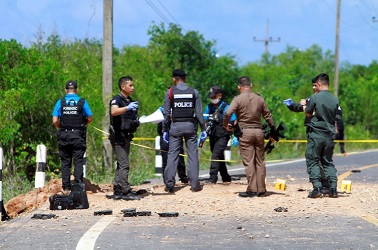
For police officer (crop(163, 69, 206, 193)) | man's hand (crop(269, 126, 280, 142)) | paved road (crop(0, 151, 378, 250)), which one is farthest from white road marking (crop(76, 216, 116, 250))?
man's hand (crop(269, 126, 280, 142))

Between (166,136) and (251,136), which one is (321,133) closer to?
(251,136)

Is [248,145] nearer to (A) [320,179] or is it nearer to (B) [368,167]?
(A) [320,179]

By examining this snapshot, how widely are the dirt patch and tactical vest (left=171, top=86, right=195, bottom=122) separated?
4.05 feet

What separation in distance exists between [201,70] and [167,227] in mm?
42042

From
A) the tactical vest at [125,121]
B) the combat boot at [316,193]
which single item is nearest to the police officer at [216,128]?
the tactical vest at [125,121]

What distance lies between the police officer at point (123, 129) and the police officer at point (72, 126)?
23.2 inches

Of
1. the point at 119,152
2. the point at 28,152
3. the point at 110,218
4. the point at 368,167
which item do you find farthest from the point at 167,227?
the point at 368,167

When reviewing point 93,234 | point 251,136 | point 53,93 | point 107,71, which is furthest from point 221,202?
point 107,71

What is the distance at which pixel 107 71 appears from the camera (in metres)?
22.0

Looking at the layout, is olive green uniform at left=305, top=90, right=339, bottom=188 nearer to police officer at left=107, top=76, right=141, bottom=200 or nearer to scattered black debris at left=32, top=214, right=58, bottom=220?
police officer at left=107, top=76, right=141, bottom=200

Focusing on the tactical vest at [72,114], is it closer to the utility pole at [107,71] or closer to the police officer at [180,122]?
the police officer at [180,122]

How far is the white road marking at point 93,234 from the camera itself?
931 cm

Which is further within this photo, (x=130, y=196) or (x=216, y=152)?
(x=216, y=152)

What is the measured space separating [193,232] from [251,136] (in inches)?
185
